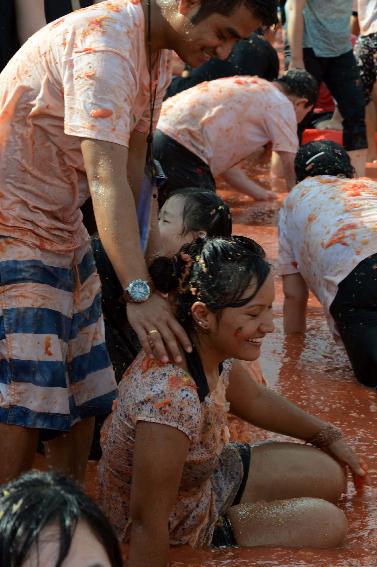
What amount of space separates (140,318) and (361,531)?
1.08 m

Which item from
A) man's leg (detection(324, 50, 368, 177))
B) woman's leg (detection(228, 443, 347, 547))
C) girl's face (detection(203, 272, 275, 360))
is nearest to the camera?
girl's face (detection(203, 272, 275, 360))

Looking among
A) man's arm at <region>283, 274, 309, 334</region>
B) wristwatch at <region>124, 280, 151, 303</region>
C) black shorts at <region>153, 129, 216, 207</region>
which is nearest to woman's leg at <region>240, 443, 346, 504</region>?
wristwatch at <region>124, 280, 151, 303</region>

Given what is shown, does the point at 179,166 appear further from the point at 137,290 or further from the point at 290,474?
the point at 137,290

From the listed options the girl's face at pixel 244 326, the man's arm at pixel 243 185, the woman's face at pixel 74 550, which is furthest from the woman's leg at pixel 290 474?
the man's arm at pixel 243 185

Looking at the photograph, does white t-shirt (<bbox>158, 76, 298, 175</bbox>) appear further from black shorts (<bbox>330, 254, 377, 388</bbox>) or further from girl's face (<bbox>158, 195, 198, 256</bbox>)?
girl's face (<bbox>158, 195, 198, 256</bbox>)

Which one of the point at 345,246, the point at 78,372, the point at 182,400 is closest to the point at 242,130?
the point at 345,246

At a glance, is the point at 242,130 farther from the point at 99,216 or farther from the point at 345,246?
the point at 99,216

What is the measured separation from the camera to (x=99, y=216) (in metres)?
2.75

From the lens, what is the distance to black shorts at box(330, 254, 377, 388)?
4.54 m

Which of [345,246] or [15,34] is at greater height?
[15,34]

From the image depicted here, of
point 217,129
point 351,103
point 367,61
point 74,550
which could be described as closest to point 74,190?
point 74,550

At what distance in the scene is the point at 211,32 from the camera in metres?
2.81

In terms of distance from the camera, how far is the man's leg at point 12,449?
9.72 feet

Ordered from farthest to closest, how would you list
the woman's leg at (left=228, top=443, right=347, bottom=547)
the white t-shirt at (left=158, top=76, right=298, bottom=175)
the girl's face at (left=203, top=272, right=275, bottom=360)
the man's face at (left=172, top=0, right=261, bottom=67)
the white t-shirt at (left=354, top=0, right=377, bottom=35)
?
1. the white t-shirt at (left=354, top=0, right=377, bottom=35)
2. the white t-shirt at (left=158, top=76, right=298, bottom=175)
3. the woman's leg at (left=228, top=443, right=347, bottom=547)
4. the girl's face at (left=203, top=272, right=275, bottom=360)
5. the man's face at (left=172, top=0, right=261, bottom=67)
